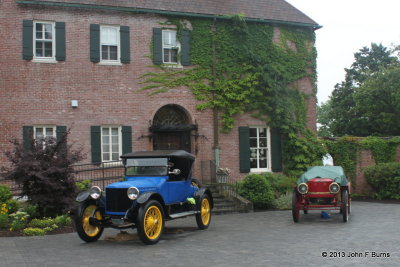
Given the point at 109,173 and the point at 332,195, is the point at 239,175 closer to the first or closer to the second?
the point at 109,173

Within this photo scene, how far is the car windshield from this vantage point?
1088cm

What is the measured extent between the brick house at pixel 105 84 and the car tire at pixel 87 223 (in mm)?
7033

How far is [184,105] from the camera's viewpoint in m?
18.4

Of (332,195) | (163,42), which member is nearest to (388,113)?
(163,42)

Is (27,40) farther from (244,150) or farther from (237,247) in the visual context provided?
(237,247)

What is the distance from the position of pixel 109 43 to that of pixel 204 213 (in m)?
8.62

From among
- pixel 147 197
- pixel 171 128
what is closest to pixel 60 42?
pixel 171 128

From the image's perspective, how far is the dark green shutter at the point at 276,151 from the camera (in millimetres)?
19391

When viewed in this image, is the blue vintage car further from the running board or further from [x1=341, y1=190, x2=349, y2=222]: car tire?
[x1=341, y1=190, x2=349, y2=222]: car tire

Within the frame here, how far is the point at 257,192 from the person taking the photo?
637 inches

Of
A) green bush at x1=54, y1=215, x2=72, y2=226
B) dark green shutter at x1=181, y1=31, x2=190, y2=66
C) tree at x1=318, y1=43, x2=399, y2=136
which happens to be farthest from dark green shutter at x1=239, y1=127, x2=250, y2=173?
tree at x1=318, y1=43, x2=399, y2=136

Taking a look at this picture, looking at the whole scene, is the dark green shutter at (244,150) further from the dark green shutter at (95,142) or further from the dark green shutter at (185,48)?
the dark green shutter at (95,142)

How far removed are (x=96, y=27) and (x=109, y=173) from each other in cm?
531

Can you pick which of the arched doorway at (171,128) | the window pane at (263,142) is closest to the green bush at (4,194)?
the arched doorway at (171,128)
